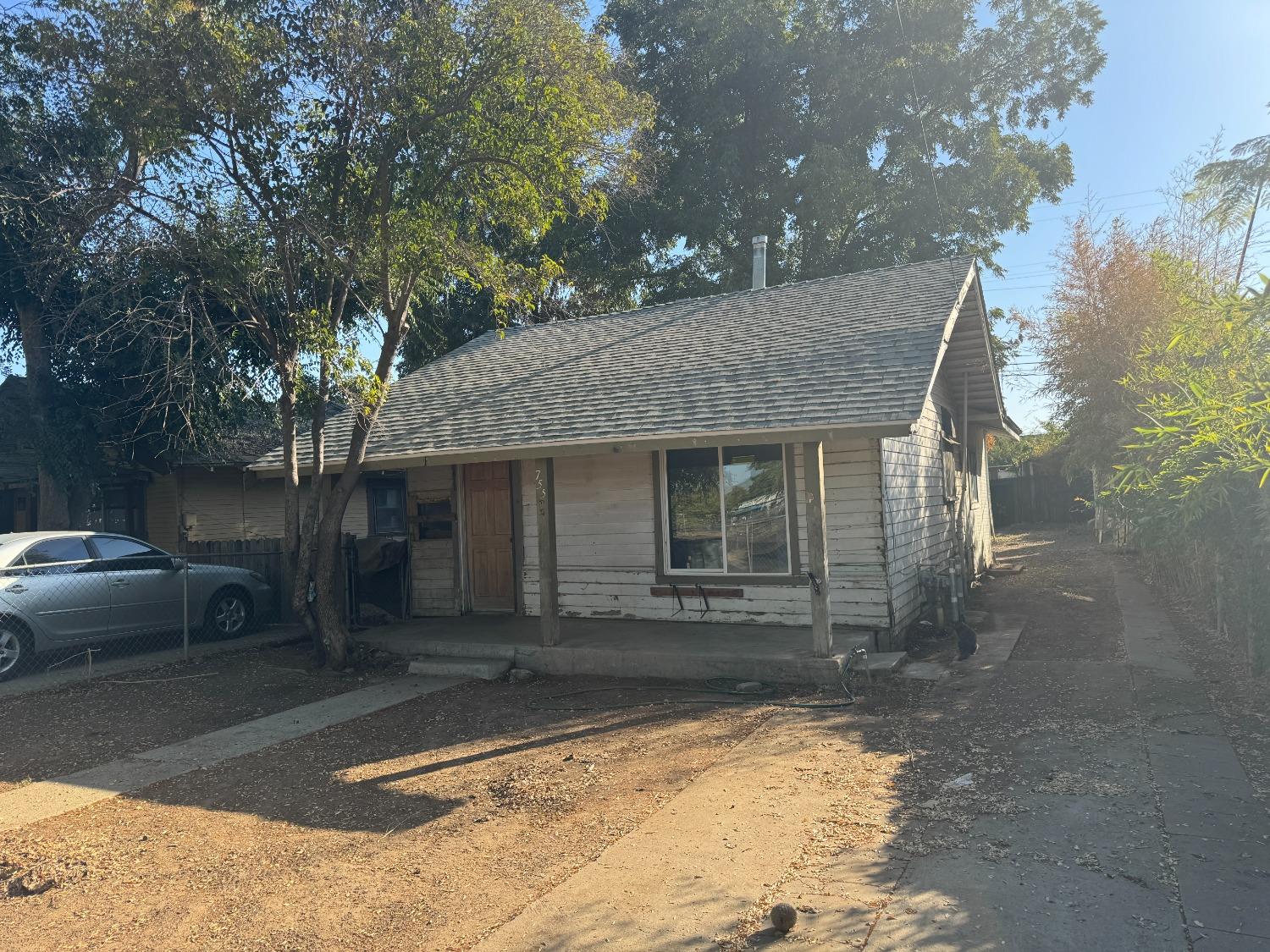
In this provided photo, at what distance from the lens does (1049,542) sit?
23172 mm

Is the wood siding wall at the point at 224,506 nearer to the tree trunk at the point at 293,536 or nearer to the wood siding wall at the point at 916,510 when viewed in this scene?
the tree trunk at the point at 293,536

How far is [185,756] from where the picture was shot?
259 inches

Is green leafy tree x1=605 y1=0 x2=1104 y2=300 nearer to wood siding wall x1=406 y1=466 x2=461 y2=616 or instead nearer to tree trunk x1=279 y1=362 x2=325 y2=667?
wood siding wall x1=406 y1=466 x2=461 y2=616

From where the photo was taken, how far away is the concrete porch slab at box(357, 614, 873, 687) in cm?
802

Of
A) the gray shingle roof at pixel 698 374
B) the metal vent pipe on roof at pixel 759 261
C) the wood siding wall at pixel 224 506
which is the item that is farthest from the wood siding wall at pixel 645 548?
the wood siding wall at pixel 224 506

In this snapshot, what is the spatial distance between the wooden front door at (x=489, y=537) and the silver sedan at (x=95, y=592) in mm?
3177

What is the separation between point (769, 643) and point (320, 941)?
5675 mm

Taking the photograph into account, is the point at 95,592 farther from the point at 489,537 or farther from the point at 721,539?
the point at 721,539

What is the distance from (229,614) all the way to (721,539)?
269 inches

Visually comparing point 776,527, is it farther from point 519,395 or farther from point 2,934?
point 2,934

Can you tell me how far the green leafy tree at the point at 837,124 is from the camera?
77.2 feet

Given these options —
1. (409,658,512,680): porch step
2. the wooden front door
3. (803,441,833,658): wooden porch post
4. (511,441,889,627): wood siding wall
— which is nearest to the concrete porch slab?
(409,658,512,680): porch step

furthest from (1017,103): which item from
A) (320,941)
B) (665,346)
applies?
(320,941)

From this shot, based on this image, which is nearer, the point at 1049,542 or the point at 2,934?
the point at 2,934
